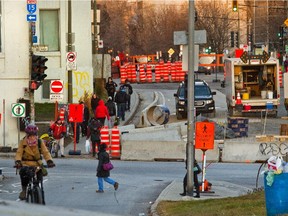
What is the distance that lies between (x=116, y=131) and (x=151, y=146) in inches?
59.0

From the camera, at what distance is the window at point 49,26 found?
1937 inches

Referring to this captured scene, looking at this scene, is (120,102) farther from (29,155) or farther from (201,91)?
(29,155)

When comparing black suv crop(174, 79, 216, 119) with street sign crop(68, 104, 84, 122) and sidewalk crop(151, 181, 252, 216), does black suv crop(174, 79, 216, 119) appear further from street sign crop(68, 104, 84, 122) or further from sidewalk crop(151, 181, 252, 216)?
sidewalk crop(151, 181, 252, 216)

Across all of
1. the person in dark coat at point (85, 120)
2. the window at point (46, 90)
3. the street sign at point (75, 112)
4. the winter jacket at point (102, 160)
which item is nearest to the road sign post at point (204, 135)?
the winter jacket at point (102, 160)

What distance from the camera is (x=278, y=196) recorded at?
1312 centimetres

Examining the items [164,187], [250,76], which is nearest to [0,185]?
[164,187]

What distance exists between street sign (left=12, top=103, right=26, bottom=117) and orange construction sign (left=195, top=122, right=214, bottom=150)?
39.9 ft

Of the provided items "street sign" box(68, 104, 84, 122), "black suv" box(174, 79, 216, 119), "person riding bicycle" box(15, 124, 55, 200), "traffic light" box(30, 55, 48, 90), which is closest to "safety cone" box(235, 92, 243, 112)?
"black suv" box(174, 79, 216, 119)

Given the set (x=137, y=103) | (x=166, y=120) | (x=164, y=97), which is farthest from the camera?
(x=164, y=97)

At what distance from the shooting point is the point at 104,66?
188 feet

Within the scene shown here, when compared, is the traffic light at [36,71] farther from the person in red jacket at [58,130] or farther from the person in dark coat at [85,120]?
the person in dark coat at [85,120]

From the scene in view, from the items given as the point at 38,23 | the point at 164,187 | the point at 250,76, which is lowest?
the point at 164,187

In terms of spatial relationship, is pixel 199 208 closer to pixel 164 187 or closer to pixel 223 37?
pixel 164 187

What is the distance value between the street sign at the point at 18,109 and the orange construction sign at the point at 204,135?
12149 mm
